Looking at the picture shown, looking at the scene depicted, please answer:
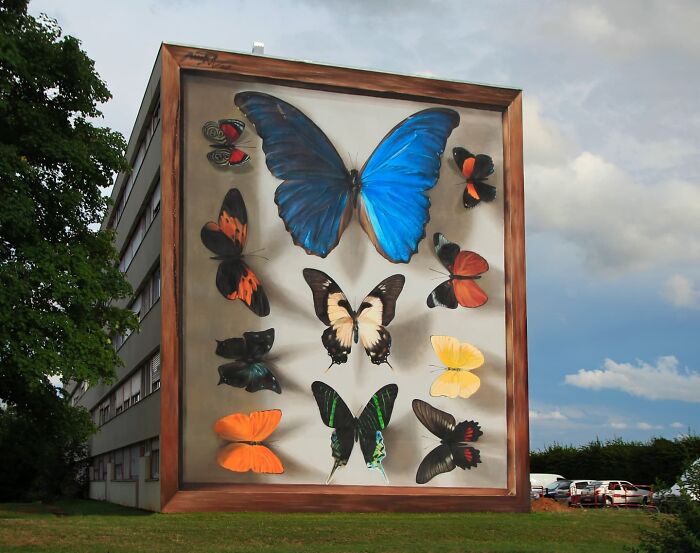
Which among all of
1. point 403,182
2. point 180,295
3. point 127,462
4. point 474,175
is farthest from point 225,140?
point 127,462

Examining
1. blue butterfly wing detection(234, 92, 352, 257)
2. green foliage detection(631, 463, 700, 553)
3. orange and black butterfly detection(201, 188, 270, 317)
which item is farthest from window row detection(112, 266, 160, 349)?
green foliage detection(631, 463, 700, 553)

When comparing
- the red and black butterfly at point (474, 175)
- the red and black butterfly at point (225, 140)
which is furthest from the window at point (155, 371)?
the red and black butterfly at point (474, 175)

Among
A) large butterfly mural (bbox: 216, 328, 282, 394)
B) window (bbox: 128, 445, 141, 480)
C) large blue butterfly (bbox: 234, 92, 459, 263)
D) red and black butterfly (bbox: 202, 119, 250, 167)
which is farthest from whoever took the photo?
window (bbox: 128, 445, 141, 480)

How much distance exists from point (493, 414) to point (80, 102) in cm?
1719

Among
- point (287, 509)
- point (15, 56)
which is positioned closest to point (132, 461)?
point (287, 509)

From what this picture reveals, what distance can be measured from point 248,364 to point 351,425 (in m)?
3.94

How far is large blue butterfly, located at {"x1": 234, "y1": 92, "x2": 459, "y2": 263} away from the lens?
33406mm

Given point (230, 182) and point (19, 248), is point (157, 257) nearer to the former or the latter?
point (230, 182)

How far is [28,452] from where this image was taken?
58969mm

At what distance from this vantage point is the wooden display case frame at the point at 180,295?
30.9 meters

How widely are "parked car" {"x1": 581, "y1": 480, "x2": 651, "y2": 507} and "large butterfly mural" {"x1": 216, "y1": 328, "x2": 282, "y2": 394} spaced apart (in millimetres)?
19332

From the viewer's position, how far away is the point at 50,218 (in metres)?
29.7

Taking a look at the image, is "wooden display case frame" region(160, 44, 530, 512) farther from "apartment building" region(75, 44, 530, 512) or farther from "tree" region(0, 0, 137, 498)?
"tree" region(0, 0, 137, 498)

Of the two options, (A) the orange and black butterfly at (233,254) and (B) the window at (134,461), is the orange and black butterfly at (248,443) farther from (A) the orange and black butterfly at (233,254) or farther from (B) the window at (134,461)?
(B) the window at (134,461)
